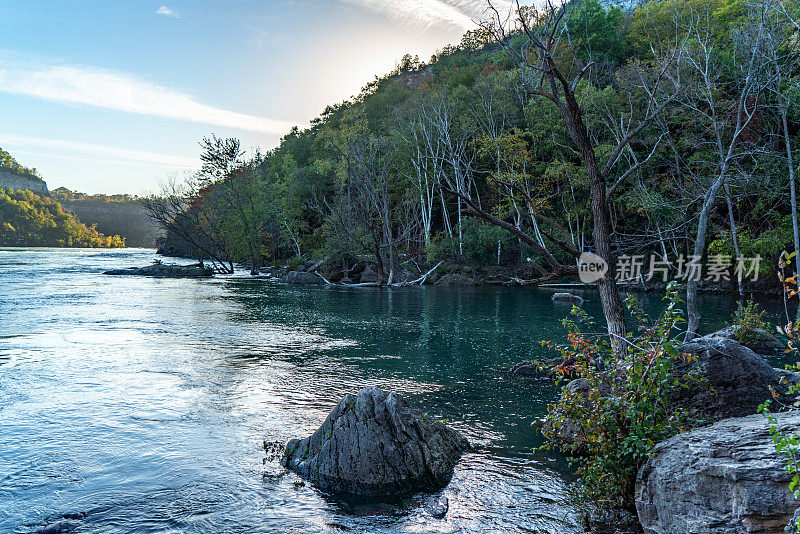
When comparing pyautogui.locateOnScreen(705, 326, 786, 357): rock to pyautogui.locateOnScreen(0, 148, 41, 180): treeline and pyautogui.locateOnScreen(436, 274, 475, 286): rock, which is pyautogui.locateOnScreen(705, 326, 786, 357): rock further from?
pyautogui.locateOnScreen(0, 148, 41, 180): treeline

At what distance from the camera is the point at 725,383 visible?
7934 mm

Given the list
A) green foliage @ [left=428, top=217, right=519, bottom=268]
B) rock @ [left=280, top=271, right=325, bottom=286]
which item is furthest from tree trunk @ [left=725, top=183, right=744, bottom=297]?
rock @ [left=280, top=271, right=325, bottom=286]

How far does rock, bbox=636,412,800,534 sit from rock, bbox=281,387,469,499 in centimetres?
324

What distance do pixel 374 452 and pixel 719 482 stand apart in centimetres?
462

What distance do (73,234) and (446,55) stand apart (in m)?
121

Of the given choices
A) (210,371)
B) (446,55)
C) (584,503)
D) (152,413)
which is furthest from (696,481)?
(446,55)

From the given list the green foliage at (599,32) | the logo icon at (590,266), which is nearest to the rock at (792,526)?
the logo icon at (590,266)

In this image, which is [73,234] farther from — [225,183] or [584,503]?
[584,503]

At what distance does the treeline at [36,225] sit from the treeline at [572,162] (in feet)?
332

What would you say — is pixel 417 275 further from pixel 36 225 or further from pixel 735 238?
pixel 36 225

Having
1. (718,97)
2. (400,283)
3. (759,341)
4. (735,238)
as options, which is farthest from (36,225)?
(759,341)

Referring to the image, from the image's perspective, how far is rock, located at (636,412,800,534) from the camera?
4.12 metres

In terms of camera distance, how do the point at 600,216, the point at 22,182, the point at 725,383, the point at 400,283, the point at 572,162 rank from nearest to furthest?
the point at 600,216, the point at 725,383, the point at 400,283, the point at 572,162, the point at 22,182

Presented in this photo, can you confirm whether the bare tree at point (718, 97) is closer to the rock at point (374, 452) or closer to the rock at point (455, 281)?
the rock at point (374, 452)
